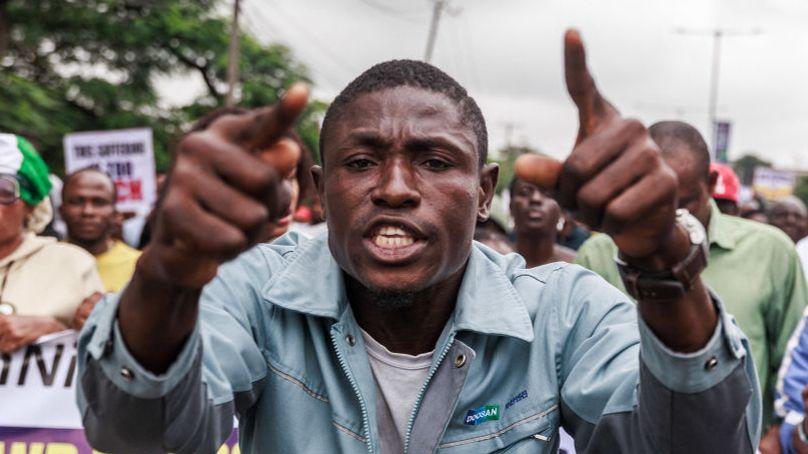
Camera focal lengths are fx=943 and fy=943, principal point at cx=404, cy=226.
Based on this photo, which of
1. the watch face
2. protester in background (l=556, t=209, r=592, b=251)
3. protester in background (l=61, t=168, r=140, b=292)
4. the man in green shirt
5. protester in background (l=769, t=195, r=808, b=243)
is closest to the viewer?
the watch face

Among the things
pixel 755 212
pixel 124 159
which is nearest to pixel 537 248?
pixel 124 159

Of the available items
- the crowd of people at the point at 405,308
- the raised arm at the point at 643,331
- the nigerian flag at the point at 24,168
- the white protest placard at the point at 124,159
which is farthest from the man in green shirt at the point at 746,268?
the white protest placard at the point at 124,159

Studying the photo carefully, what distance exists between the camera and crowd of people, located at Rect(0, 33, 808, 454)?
5.21 feet

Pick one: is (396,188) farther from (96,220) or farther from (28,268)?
(96,220)

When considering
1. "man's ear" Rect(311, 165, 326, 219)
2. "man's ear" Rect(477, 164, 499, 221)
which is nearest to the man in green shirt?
"man's ear" Rect(477, 164, 499, 221)

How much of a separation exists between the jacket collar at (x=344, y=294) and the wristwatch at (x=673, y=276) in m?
0.58

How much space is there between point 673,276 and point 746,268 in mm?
3107

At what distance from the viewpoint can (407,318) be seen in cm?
242

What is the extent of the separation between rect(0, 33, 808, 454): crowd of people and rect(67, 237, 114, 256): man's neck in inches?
137

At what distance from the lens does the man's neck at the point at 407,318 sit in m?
2.42

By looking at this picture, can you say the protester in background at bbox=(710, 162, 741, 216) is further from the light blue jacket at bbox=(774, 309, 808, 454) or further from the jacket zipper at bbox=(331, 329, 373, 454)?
the jacket zipper at bbox=(331, 329, 373, 454)

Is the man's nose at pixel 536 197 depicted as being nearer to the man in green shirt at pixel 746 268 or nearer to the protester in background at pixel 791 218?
the man in green shirt at pixel 746 268

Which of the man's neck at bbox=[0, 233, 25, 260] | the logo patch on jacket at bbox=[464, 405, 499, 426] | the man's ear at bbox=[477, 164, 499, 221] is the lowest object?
the man's neck at bbox=[0, 233, 25, 260]

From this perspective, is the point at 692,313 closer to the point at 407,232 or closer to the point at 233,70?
the point at 407,232
